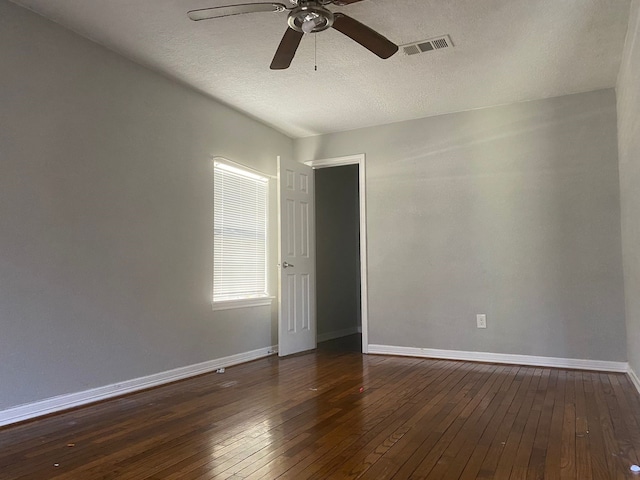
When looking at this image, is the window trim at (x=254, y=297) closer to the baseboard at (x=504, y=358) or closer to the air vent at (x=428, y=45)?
the baseboard at (x=504, y=358)

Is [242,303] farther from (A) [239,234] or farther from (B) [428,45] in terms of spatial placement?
(B) [428,45]

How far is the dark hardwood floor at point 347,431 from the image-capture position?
79.4 inches

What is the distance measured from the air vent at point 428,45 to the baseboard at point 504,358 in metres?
2.84

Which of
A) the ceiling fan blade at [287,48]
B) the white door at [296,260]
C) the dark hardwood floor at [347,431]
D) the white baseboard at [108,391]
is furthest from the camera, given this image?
the white door at [296,260]

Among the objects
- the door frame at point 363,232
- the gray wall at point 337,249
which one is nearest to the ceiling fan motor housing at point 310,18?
the door frame at point 363,232

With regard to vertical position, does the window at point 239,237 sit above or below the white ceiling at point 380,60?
below

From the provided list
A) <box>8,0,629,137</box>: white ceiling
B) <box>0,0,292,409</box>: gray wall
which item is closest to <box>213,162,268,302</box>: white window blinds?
<box>0,0,292,409</box>: gray wall

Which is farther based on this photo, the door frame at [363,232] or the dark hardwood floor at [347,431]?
the door frame at [363,232]

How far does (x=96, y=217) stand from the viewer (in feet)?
10.4

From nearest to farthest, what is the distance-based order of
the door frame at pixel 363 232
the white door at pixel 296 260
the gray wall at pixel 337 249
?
1. the white door at pixel 296 260
2. the door frame at pixel 363 232
3. the gray wall at pixel 337 249

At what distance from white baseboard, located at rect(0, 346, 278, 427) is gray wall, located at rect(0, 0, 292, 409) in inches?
1.8

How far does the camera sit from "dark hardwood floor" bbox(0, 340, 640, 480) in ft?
6.61

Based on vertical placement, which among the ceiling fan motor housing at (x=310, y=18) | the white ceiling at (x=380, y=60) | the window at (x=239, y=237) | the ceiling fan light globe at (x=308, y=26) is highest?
the white ceiling at (x=380, y=60)

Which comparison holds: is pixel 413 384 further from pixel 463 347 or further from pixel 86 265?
pixel 86 265
